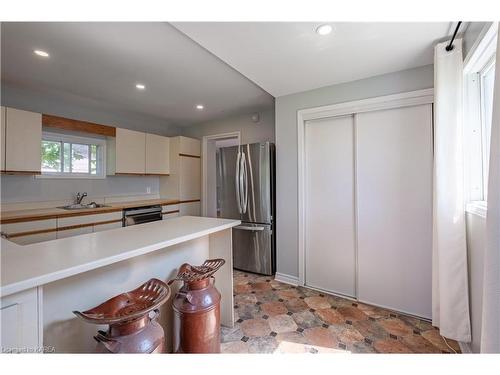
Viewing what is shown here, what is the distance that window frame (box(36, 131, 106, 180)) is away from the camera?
2.90 metres

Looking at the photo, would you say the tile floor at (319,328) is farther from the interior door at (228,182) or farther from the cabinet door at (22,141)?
the cabinet door at (22,141)

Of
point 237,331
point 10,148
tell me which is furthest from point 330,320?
point 10,148

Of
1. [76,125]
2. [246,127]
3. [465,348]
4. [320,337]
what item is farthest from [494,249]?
[76,125]

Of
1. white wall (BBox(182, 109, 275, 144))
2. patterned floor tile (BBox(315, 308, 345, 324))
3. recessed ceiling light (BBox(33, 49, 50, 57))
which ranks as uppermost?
recessed ceiling light (BBox(33, 49, 50, 57))

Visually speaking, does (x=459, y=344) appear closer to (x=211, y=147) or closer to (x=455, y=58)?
(x=455, y=58)

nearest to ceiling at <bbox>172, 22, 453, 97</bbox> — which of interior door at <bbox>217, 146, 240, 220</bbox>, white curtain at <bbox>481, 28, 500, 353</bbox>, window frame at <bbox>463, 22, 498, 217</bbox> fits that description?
window frame at <bbox>463, 22, 498, 217</bbox>

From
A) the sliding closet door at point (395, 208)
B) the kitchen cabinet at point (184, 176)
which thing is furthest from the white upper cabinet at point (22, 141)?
the sliding closet door at point (395, 208)

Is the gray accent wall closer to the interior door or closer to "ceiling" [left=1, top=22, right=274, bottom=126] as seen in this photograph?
"ceiling" [left=1, top=22, right=274, bottom=126]

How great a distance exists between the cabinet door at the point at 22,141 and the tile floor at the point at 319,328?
285cm

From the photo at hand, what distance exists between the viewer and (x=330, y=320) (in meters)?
1.90

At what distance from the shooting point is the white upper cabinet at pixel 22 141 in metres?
2.29

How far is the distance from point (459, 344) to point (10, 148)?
14.9ft

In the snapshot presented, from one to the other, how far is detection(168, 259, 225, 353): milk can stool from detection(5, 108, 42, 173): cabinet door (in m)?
2.50

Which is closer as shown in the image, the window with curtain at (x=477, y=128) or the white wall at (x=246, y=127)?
the window with curtain at (x=477, y=128)
